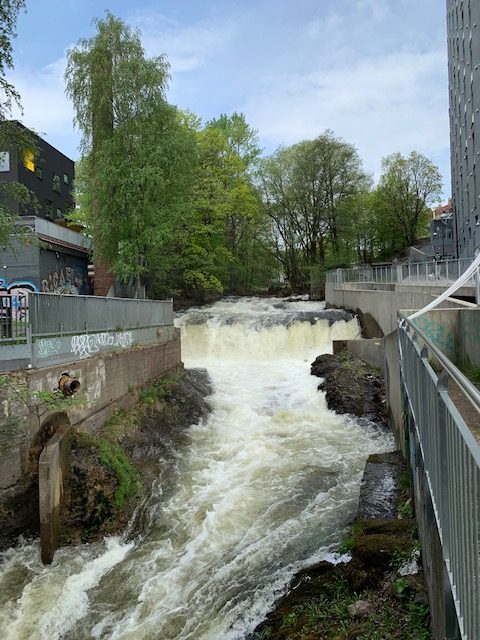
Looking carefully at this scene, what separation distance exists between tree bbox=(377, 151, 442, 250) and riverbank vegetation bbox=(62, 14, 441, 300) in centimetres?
11

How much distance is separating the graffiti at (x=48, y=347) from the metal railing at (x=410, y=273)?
14.7 metres

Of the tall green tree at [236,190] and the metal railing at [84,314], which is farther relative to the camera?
the tall green tree at [236,190]

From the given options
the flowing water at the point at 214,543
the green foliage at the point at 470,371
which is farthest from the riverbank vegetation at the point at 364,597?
the green foliage at the point at 470,371

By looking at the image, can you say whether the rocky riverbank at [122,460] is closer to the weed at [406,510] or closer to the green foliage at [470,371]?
the weed at [406,510]

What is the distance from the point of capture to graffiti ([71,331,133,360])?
10867 millimetres

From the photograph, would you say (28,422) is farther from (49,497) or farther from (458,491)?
(458,491)

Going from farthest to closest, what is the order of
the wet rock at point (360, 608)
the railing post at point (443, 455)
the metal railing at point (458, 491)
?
the wet rock at point (360, 608) → the railing post at point (443, 455) → the metal railing at point (458, 491)

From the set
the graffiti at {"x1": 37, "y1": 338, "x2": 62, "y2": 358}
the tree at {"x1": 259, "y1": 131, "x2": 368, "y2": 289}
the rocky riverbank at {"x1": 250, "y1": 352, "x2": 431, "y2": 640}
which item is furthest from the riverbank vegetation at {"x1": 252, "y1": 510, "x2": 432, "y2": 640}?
the tree at {"x1": 259, "y1": 131, "x2": 368, "y2": 289}

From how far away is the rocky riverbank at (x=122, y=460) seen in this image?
877cm

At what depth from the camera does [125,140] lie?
20172 mm

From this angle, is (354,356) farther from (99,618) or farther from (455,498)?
(455,498)

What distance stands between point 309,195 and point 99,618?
42257mm

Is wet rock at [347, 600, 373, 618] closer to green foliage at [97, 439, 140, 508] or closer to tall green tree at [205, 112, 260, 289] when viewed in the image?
green foliage at [97, 439, 140, 508]

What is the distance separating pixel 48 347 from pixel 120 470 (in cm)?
274
